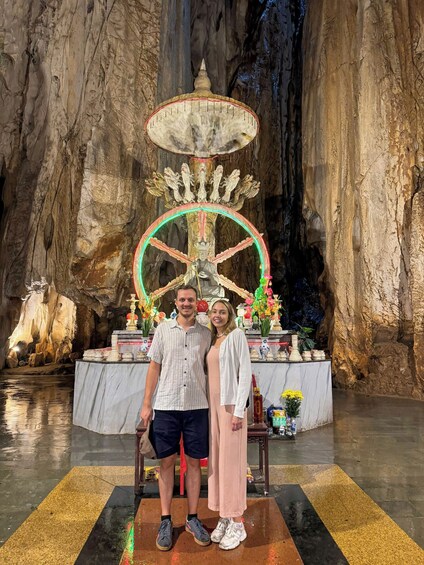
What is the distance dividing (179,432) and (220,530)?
0.59 metres

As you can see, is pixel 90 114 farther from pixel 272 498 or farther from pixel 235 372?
A: pixel 272 498

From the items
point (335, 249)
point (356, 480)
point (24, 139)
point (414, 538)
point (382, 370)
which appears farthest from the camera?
point (24, 139)

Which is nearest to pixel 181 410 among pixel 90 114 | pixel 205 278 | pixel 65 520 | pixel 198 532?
pixel 198 532

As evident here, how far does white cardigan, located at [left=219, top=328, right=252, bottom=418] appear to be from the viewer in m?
2.44

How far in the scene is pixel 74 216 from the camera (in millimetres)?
11297

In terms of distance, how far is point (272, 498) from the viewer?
3117 mm

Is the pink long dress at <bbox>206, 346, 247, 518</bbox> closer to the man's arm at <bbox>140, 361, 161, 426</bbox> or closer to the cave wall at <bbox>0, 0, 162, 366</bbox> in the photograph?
the man's arm at <bbox>140, 361, 161, 426</bbox>

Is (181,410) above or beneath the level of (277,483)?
above

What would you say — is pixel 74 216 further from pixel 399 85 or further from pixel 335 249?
pixel 399 85

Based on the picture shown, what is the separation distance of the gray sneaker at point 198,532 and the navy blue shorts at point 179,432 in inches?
14.6

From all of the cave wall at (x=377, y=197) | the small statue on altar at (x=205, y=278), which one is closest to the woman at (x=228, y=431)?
the small statue on altar at (x=205, y=278)

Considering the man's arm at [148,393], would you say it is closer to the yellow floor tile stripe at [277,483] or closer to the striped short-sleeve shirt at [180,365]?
the striped short-sleeve shirt at [180,365]

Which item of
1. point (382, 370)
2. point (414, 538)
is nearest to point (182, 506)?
point (414, 538)

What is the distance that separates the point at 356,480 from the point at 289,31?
60.4ft
